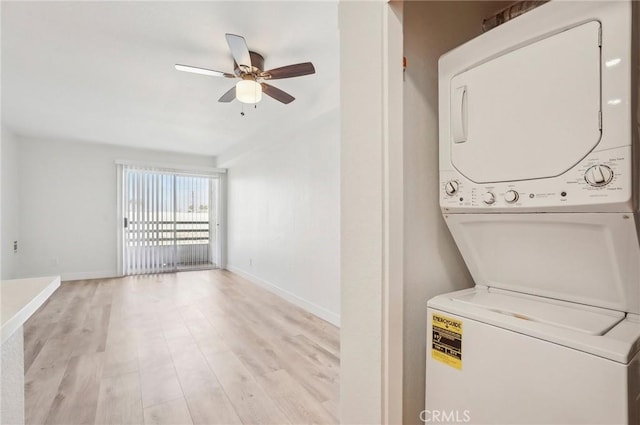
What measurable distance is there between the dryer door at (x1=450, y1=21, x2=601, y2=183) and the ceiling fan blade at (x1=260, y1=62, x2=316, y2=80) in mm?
1397

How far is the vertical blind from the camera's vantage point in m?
5.55

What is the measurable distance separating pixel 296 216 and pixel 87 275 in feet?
13.8

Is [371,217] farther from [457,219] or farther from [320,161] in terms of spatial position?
[320,161]

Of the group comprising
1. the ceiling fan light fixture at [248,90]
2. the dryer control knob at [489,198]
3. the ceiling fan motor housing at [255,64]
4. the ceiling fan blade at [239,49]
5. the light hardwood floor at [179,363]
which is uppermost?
the ceiling fan motor housing at [255,64]

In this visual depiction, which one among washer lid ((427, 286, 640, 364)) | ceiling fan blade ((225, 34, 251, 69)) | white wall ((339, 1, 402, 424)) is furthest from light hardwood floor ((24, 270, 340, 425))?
ceiling fan blade ((225, 34, 251, 69))

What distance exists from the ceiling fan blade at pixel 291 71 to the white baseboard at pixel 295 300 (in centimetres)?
228

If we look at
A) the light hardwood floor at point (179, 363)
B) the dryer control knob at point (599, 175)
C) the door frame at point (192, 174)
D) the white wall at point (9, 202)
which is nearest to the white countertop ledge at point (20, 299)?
the light hardwood floor at point (179, 363)

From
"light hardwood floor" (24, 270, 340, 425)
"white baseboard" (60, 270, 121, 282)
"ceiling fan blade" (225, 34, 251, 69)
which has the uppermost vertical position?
"ceiling fan blade" (225, 34, 251, 69)

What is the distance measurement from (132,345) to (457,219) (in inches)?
112

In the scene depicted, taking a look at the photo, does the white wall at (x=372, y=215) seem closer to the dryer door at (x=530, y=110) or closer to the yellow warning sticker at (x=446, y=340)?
the yellow warning sticker at (x=446, y=340)

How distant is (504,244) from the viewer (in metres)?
0.95

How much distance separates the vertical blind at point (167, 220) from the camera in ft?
18.2

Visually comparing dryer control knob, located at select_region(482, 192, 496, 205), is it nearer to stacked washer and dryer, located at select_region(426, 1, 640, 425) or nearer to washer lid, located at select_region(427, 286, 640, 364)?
stacked washer and dryer, located at select_region(426, 1, 640, 425)

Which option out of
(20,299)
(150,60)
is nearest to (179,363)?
(20,299)
